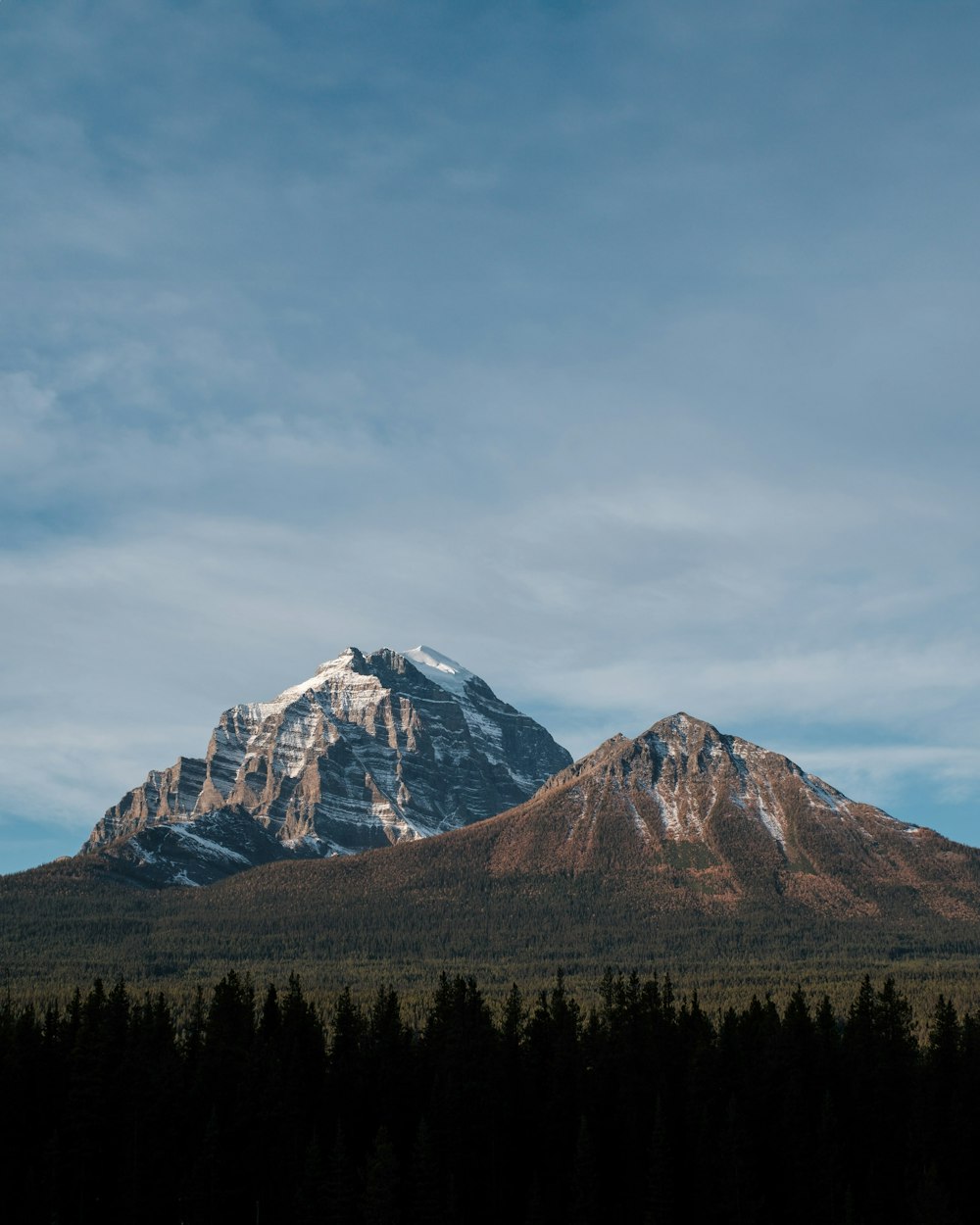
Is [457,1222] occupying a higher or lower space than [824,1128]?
lower

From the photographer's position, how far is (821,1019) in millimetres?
147250

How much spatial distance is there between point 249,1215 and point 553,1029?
38106mm

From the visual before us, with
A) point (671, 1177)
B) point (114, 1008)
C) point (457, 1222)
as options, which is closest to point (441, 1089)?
point (457, 1222)

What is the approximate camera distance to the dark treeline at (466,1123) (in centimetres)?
11081

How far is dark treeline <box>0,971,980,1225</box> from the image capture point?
11081 cm

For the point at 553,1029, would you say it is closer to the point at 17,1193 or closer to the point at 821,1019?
the point at 821,1019

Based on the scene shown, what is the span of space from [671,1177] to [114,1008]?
175 feet

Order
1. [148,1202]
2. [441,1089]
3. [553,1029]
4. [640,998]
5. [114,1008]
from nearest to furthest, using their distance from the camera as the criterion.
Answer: [148,1202], [441,1089], [114,1008], [553,1029], [640,998]

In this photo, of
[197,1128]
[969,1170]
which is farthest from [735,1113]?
[197,1128]

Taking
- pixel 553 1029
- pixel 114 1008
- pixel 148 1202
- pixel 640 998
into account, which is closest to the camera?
pixel 148 1202

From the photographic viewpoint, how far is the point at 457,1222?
4392 inches

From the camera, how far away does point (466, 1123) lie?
121 m

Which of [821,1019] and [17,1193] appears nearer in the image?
[17,1193]

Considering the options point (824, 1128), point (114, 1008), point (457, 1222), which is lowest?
point (457, 1222)
